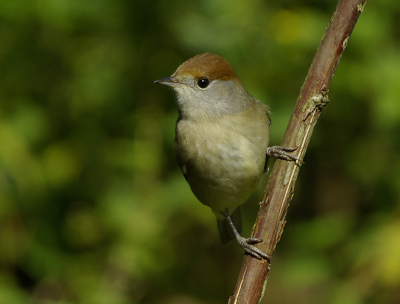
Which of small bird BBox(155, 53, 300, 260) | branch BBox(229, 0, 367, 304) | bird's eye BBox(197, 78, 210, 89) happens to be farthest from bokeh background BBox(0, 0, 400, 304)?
branch BBox(229, 0, 367, 304)

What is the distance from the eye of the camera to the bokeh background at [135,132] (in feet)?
11.9

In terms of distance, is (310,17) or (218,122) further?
(310,17)

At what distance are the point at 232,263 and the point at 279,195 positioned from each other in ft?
11.9

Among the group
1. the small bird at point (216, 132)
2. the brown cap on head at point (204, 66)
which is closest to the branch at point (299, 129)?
the small bird at point (216, 132)

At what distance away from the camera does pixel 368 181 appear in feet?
14.9

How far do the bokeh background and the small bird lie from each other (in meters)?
0.30

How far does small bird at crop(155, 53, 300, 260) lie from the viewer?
3.37 meters

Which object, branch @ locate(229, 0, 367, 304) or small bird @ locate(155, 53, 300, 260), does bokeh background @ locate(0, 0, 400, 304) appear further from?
branch @ locate(229, 0, 367, 304)

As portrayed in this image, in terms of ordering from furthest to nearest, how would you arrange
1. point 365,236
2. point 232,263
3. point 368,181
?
point 232,263 → point 368,181 → point 365,236

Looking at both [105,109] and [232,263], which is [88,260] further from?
[232,263]

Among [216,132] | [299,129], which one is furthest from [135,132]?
[299,129]

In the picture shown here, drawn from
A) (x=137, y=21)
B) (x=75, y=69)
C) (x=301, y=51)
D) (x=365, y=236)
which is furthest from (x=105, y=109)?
(x=365, y=236)

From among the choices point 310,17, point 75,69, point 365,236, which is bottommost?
point 365,236

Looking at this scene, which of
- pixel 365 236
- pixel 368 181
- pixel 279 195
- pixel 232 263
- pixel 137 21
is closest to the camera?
pixel 279 195
